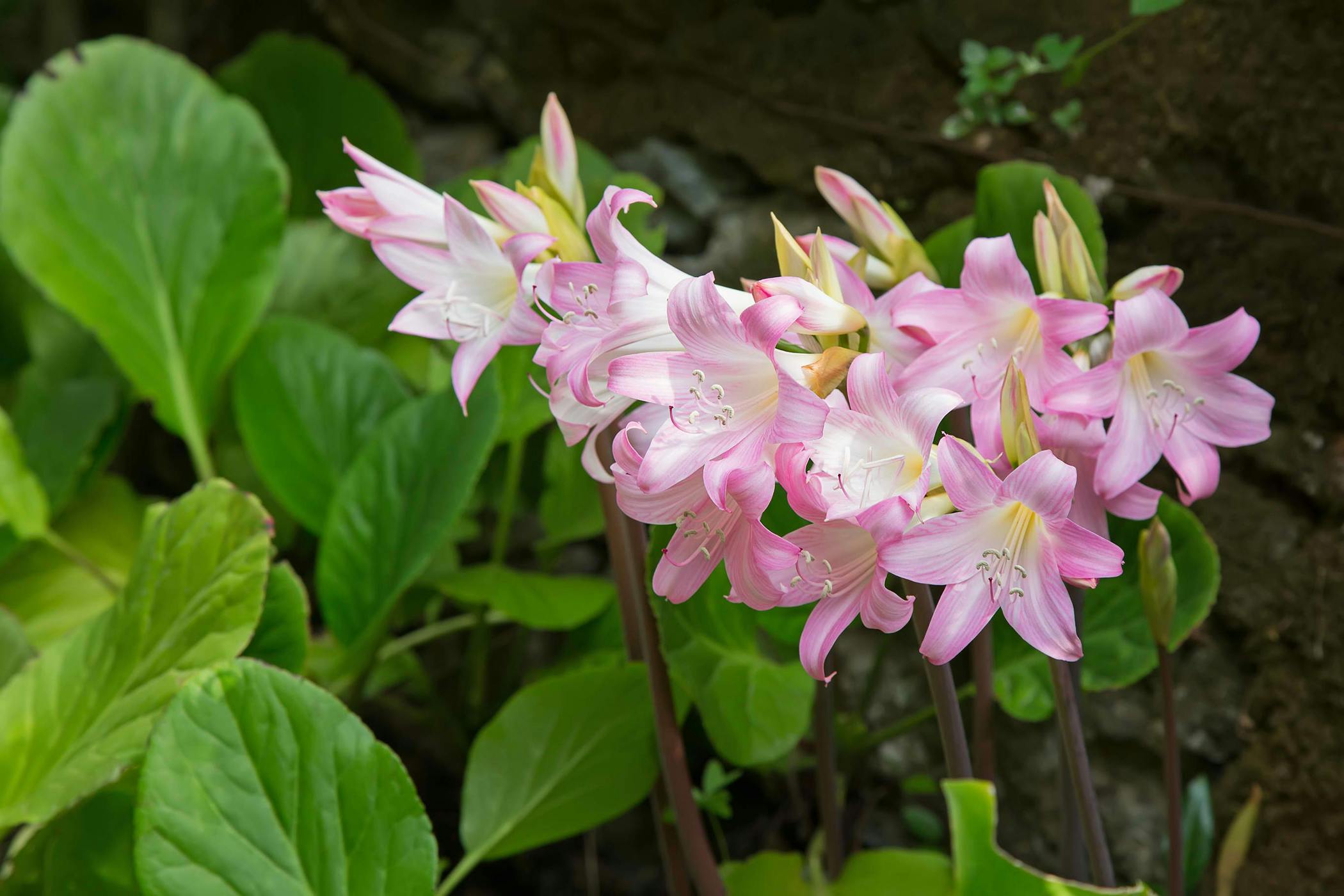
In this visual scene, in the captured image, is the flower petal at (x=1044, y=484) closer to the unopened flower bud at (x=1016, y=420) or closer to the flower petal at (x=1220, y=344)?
the unopened flower bud at (x=1016, y=420)

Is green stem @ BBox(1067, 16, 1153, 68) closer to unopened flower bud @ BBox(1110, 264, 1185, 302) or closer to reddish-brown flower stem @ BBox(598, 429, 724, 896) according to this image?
unopened flower bud @ BBox(1110, 264, 1185, 302)

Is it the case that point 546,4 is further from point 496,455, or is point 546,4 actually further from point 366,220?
point 366,220

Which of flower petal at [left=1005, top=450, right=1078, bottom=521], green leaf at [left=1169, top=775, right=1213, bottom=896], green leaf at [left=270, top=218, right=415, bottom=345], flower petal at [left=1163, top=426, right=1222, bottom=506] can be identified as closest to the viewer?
flower petal at [left=1005, top=450, right=1078, bottom=521]

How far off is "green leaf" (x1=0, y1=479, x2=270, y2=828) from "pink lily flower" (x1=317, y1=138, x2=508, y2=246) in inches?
8.3

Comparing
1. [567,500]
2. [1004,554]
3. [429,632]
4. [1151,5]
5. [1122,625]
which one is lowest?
[429,632]

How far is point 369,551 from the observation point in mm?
823

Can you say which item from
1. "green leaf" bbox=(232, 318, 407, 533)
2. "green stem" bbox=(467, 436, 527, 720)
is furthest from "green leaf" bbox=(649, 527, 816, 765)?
"green leaf" bbox=(232, 318, 407, 533)

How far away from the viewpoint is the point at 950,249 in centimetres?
70

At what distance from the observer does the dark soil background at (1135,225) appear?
71cm

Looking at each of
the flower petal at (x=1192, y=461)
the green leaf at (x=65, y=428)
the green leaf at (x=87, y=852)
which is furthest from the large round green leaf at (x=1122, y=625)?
the green leaf at (x=65, y=428)

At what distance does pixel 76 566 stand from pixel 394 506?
449 mm

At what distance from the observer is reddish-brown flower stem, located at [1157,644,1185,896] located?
1.80 feet

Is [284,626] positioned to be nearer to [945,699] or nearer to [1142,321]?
Answer: [945,699]

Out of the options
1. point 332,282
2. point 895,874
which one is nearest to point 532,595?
point 895,874
